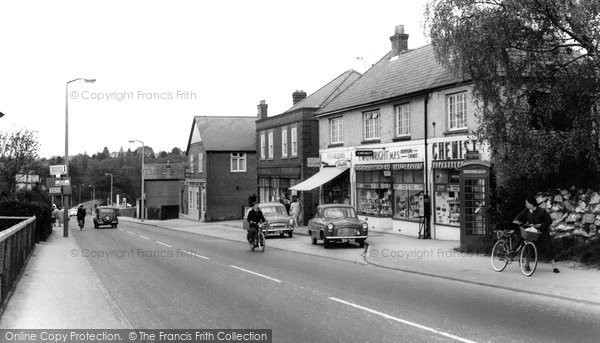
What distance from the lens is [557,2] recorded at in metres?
13.6

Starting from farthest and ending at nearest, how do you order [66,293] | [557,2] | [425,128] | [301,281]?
[425,128], [557,2], [301,281], [66,293]

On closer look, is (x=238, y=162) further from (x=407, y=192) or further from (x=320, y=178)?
(x=407, y=192)

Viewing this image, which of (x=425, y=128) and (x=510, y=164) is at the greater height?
(x=425, y=128)

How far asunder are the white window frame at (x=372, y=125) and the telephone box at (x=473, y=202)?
938cm

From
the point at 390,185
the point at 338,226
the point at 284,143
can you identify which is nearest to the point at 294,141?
the point at 284,143

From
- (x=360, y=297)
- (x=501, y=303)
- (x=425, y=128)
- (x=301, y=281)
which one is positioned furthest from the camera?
(x=425, y=128)

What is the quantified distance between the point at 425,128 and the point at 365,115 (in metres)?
5.36

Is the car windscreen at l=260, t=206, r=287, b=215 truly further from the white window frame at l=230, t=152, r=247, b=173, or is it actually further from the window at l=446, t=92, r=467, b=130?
the white window frame at l=230, t=152, r=247, b=173

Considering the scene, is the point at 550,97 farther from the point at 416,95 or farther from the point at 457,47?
the point at 416,95

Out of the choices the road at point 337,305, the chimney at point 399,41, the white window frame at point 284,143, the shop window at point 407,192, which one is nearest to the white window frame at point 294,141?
the white window frame at point 284,143

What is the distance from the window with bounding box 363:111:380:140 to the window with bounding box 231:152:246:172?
24.0 meters

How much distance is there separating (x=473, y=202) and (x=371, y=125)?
34.8 ft

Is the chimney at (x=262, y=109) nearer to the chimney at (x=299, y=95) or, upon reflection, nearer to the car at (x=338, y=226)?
the chimney at (x=299, y=95)

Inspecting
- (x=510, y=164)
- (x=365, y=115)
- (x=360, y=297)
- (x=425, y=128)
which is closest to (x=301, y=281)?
(x=360, y=297)
